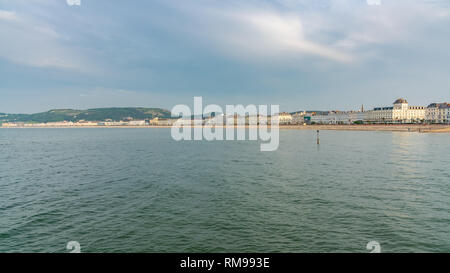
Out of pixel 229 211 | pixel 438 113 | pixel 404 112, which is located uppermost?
pixel 404 112

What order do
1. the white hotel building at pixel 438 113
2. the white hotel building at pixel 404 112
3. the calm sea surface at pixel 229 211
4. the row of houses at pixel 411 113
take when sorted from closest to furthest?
the calm sea surface at pixel 229 211, the white hotel building at pixel 438 113, the row of houses at pixel 411 113, the white hotel building at pixel 404 112

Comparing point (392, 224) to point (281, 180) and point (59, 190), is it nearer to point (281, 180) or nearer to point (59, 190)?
point (281, 180)

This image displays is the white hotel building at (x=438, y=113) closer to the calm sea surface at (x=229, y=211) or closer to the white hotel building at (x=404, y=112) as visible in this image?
the white hotel building at (x=404, y=112)

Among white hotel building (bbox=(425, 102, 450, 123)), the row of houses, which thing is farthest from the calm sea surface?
the row of houses

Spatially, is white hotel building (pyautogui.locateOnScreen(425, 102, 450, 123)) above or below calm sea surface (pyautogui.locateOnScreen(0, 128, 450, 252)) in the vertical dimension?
above

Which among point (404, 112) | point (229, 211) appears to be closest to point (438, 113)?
point (404, 112)

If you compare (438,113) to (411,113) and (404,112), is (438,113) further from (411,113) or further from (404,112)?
(404,112)

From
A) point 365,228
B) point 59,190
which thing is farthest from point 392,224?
point 59,190

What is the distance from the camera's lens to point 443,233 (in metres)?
11.9

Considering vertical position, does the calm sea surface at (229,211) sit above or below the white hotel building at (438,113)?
below

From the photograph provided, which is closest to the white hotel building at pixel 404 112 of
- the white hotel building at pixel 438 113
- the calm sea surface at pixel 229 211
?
the white hotel building at pixel 438 113

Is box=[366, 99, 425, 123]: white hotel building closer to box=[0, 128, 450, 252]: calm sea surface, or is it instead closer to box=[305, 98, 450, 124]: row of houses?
box=[305, 98, 450, 124]: row of houses

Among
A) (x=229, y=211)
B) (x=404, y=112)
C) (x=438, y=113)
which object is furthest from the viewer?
(x=404, y=112)
